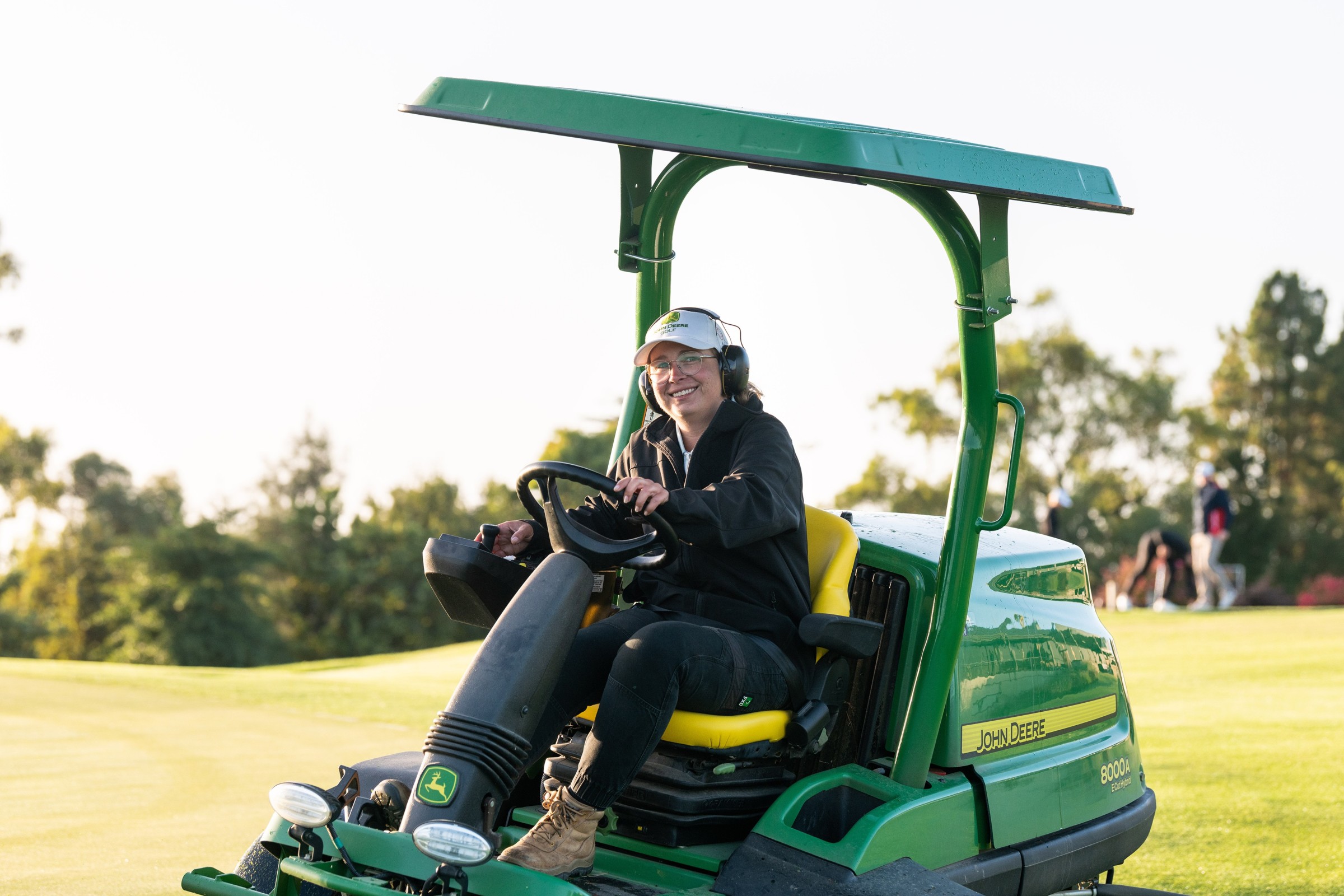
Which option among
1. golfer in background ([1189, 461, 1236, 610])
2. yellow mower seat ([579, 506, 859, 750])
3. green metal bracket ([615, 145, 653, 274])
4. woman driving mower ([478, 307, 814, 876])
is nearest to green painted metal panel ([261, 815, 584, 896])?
woman driving mower ([478, 307, 814, 876])

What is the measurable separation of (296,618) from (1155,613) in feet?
81.9

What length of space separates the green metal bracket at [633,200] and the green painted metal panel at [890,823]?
6.02 feet

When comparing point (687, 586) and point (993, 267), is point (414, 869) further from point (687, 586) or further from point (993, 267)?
point (993, 267)

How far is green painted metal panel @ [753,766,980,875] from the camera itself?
3.34 m

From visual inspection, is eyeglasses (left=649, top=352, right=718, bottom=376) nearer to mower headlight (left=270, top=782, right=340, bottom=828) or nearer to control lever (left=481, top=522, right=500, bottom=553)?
control lever (left=481, top=522, right=500, bottom=553)

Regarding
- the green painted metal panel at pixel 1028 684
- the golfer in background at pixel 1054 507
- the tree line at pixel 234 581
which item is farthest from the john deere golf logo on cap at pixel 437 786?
the tree line at pixel 234 581

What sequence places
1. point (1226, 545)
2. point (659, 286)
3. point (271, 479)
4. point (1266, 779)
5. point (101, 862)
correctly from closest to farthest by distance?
point (659, 286), point (101, 862), point (1266, 779), point (1226, 545), point (271, 479)

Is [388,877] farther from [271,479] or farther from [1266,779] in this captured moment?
[271,479]

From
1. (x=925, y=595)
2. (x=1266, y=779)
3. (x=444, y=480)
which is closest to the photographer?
(x=925, y=595)

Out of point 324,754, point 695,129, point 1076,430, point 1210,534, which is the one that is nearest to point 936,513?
point 1076,430

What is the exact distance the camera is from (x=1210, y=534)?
18.0 meters

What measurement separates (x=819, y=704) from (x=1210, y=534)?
1605 centimetres

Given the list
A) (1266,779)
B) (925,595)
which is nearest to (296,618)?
(1266,779)

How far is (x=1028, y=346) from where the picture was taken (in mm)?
36312
